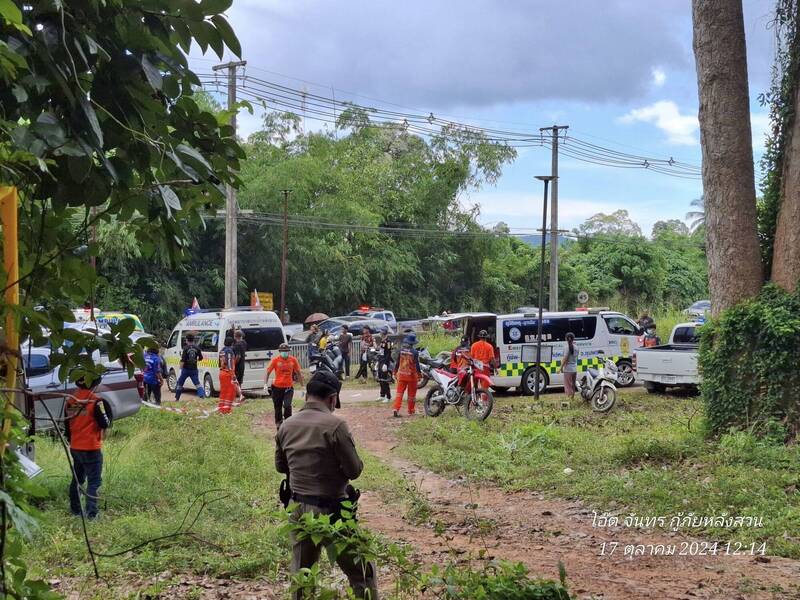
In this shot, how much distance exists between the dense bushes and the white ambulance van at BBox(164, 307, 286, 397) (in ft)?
41.8

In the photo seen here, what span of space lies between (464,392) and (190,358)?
7.07 meters

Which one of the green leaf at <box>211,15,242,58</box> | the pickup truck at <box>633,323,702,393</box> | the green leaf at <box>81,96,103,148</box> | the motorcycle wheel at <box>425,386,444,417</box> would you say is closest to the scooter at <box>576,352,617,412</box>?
the pickup truck at <box>633,323,702,393</box>

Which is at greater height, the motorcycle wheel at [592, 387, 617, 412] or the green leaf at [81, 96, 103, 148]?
the green leaf at [81, 96, 103, 148]

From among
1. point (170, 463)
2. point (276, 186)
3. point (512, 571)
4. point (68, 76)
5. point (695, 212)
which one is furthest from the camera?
point (695, 212)

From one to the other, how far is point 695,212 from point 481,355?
63.8 meters

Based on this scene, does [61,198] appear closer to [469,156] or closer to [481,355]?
[481,355]

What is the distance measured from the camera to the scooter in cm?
1733

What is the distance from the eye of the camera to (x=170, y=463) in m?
11.2

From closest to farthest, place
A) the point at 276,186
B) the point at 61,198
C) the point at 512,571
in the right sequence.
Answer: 1. the point at 61,198
2. the point at 512,571
3. the point at 276,186

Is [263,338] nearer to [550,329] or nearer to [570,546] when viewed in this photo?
[550,329]

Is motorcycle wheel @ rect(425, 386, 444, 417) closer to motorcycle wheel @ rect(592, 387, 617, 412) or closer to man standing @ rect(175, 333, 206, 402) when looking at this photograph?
motorcycle wheel @ rect(592, 387, 617, 412)

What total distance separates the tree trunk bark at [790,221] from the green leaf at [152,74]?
1016cm

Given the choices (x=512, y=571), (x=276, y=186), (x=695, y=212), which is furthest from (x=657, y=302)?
(x=512, y=571)

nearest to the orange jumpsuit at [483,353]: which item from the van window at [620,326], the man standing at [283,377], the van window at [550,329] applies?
the van window at [550,329]
